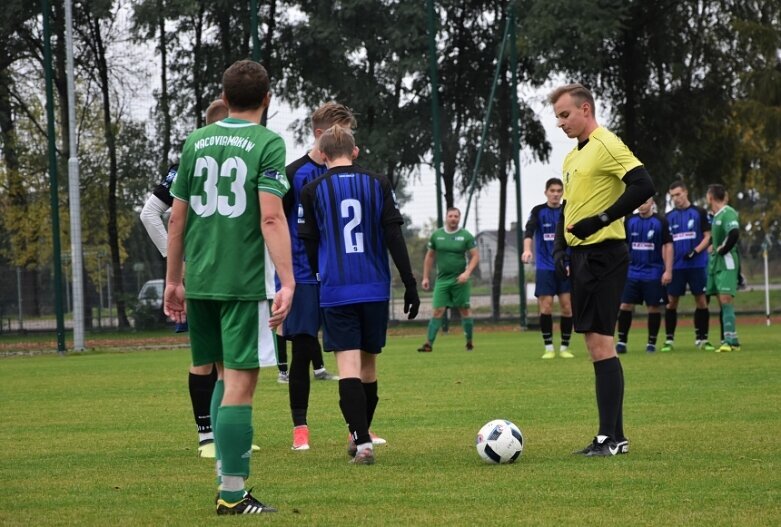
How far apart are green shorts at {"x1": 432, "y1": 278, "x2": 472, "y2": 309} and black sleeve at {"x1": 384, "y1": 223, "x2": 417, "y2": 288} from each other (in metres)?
11.1

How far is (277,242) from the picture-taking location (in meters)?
5.12

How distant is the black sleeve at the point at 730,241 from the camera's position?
51.8 ft

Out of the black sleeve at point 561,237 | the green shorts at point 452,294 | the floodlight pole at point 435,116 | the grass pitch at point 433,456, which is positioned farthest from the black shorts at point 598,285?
the floodlight pole at point 435,116

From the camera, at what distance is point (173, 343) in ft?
80.5

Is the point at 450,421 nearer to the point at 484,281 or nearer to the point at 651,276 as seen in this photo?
the point at 651,276

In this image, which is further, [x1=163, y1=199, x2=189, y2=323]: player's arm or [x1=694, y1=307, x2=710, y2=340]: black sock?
[x1=694, y1=307, x2=710, y2=340]: black sock

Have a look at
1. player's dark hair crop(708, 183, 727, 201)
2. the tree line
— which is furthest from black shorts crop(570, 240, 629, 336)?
the tree line

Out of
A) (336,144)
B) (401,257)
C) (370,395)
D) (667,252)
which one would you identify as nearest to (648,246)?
(667,252)

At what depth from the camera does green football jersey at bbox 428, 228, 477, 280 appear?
1808cm

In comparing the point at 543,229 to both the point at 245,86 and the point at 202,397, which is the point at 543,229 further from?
the point at 245,86

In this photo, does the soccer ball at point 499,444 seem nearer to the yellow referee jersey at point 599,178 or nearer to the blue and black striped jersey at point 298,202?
the yellow referee jersey at point 599,178

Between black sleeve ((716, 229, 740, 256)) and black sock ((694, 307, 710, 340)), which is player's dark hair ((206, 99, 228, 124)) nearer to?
black sleeve ((716, 229, 740, 256))

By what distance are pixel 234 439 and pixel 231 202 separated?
105cm

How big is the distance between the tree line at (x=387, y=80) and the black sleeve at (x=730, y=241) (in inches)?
448
